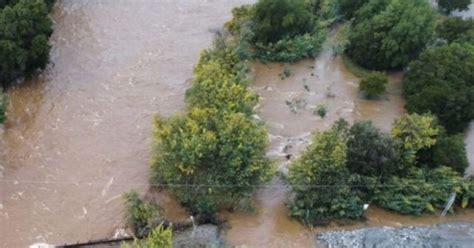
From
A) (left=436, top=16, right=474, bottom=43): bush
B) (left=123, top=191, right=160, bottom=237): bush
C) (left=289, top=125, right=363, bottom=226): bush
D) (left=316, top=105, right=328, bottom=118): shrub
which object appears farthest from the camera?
(left=436, top=16, right=474, bottom=43): bush

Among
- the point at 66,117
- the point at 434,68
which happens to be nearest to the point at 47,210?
the point at 66,117

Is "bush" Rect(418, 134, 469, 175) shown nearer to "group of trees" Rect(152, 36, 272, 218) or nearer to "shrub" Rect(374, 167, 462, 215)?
"shrub" Rect(374, 167, 462, 215)

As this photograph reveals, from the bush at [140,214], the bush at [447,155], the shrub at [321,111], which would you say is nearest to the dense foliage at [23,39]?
the bush at [140,214]

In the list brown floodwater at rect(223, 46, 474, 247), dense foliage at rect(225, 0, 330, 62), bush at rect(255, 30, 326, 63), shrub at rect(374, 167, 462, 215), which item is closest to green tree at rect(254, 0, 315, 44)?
dense foliage at rect(225, 0, 330, 62)

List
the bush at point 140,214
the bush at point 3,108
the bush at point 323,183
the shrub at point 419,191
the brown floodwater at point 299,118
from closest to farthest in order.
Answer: the bush at point 140,214, the bush at point 323,183, the brown floodwater at point 299,118, the shrub at point 419,191, the bush at point 3,108

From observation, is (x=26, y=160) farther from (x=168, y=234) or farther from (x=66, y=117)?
(x=168, y=234)

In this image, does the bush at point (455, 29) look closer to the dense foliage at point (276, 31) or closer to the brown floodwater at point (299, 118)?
the brown floodwater at point (299, 118)
